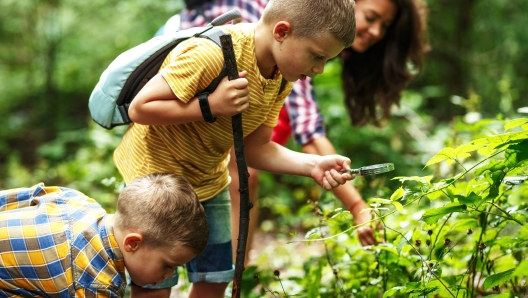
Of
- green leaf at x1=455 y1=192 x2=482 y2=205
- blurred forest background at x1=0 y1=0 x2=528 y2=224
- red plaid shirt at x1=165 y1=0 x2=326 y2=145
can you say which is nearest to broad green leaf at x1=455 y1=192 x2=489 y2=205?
green leaf at x1=455 y1=192 x2=482 y2=205

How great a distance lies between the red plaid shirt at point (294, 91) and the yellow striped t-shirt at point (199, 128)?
77 cm

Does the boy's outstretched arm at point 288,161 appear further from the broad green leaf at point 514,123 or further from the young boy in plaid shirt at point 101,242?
the broad green leaf at point 514,123

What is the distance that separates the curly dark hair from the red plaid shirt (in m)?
0.50

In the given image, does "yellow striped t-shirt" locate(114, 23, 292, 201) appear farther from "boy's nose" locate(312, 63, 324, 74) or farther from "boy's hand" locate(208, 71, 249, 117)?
"boy's nose" locate(312, 63, 324, 74)

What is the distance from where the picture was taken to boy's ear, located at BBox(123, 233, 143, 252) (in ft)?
6.30

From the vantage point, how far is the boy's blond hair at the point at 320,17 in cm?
189

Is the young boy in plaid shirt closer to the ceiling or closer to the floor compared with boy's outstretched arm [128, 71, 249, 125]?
closer to the floor

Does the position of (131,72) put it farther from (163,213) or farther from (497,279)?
(497,279)

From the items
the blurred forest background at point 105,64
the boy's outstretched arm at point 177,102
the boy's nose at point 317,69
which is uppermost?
the boy's nose at point 317,69

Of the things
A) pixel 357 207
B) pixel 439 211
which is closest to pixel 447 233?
pixel 357 207

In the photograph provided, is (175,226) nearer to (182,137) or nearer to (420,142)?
(182,137)

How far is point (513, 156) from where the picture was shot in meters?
1.83

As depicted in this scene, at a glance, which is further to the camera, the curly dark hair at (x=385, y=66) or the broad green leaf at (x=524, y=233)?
the curly dark hair at (x=385, y=66)

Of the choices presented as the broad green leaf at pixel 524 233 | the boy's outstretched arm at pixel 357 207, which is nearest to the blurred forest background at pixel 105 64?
the boy's outstretched arm at pixel 357 207
